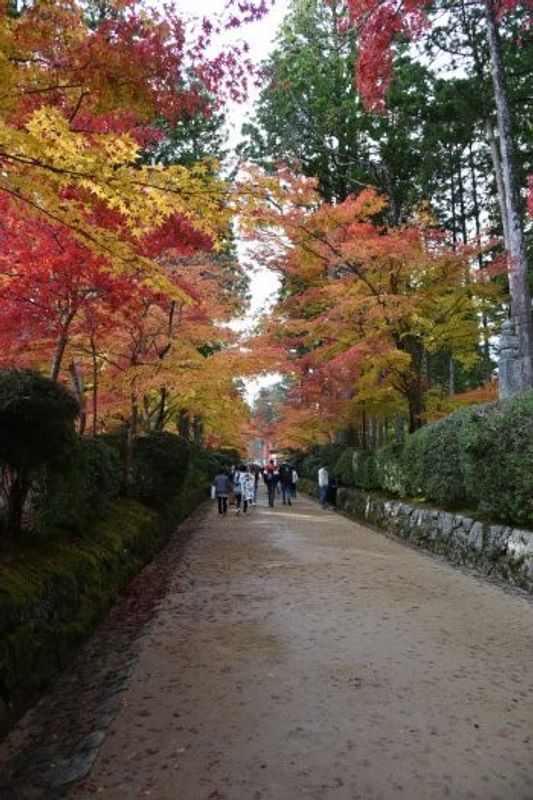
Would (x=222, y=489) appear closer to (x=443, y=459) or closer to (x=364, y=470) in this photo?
(x=364, y=470)

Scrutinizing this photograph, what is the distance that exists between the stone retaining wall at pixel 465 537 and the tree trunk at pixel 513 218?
3.57 metres

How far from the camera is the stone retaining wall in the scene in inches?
300

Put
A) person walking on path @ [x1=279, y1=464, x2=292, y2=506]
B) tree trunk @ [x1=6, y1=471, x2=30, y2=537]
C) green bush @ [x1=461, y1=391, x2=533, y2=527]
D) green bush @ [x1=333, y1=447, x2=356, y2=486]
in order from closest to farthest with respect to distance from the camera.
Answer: tree trunk @ [x1=6, y1=471, x2=30, y2=537] < green bush @ [x1=461, y1=391, x2=533, y2=527] < green bush @ [x1=333, y1=447, x2=356, y2=486] < person walking on path @ [x1=279, y1=464, x2=292, y2=506]

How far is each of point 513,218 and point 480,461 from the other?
258 inches

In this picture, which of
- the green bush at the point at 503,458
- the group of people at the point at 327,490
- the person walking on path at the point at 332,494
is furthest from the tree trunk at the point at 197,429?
the green bush at the point at 503,458

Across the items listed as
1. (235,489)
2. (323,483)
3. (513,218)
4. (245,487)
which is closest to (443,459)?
(513,218)

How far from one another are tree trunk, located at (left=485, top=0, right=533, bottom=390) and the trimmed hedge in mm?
2673

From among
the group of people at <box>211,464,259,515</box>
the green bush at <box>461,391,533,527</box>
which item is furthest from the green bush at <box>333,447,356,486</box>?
the green bush at <box>461,391,533,527</box>

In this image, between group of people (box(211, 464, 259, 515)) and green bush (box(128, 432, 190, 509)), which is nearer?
green bush (box(128, 432, 190, 509))

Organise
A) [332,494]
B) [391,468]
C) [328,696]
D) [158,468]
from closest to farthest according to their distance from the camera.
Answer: [328,696] → [158,468] → [391,468] → [332,494]

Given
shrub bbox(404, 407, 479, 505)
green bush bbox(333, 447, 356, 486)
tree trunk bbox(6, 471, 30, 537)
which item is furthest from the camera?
green bush bbox(333, 447, 356, 486)

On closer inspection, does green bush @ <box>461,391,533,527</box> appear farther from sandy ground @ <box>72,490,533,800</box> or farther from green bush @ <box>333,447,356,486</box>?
green bush @ <box>333,447,356,486</box>

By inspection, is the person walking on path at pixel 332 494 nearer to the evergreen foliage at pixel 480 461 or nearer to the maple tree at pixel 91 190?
the evergreen foliage at pixel 480 461

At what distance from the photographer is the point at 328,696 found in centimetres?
389
